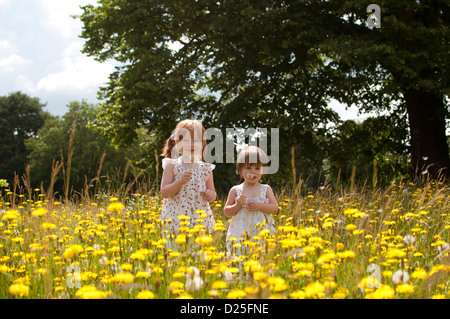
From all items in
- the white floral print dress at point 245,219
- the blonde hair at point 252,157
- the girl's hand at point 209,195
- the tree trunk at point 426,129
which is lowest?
the white floral print dress at point 245,219

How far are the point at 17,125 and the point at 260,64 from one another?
35.3m

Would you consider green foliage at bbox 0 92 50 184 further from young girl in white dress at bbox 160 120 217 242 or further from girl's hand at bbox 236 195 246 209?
girl's hand at bbox 236 195 246 209

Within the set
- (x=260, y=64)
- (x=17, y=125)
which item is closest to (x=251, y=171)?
(x=260, y=64)

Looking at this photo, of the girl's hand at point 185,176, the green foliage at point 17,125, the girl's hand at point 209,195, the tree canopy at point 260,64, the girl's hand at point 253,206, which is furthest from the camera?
the green foliage at point 17,125

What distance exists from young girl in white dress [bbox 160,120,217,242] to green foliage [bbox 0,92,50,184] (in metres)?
36.5

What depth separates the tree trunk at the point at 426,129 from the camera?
10.5 metres

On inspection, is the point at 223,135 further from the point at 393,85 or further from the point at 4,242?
the point at 4,242

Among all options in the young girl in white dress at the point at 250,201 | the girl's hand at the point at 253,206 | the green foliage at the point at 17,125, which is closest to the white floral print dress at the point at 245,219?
the young girl in white dress at the point at 250,201

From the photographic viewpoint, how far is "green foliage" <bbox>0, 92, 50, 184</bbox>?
3688cm

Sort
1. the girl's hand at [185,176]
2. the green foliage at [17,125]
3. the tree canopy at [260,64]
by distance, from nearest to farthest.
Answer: the girl's hand at [185,176]
the tree canopy at [260,64]
the green foliage at [17,125]

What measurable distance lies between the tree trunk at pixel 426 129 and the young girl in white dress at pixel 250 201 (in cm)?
789

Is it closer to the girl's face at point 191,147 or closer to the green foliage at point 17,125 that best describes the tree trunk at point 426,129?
the girl's face at point 191,147

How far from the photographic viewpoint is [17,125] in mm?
39812
